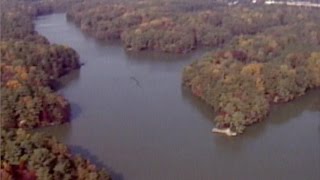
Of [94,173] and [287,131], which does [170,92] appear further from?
[94,173]

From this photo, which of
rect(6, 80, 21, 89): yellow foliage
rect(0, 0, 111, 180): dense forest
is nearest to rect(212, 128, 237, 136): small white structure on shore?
rect(0, 0, 111, 180): dense forest

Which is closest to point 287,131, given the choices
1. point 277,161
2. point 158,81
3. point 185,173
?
point 277,161

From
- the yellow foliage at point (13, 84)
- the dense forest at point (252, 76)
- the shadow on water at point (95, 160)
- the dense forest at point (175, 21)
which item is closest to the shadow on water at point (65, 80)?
the yellow foliage at point (13, 84)

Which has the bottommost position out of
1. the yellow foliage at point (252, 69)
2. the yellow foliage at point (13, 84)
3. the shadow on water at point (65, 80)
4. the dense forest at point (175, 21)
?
the dense forest at point (175, 21)

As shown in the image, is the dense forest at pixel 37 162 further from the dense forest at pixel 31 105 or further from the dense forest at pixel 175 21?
the dense forest at pixel 175 21

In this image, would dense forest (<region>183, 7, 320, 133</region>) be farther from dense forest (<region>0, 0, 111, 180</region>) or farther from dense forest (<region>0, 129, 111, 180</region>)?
dense forest (<region>0, 129, 111, 180</region>)

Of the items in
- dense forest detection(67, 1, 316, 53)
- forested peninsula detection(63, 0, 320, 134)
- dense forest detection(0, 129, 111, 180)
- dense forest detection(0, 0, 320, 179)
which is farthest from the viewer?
dense forest detection(67, 1, 316, 53)
